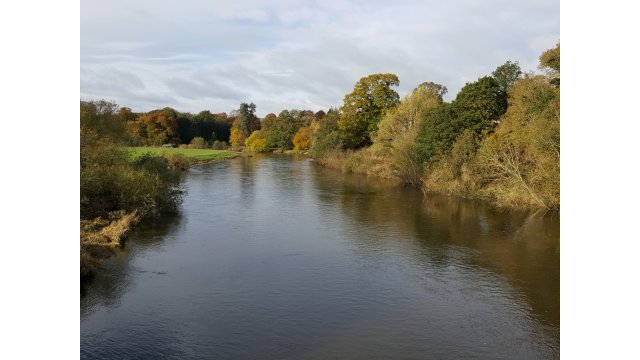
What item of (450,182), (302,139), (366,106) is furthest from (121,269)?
(302,139)

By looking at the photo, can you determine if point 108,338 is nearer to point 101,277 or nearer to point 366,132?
point 101,277

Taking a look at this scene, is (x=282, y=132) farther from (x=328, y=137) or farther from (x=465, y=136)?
(x=465, y=136)

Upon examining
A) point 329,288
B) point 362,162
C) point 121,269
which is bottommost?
point 329,288

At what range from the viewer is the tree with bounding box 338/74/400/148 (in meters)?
55.2

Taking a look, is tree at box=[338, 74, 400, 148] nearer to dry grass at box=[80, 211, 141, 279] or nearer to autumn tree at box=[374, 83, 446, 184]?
autumn tree at box=[374, 83, 446, 184]

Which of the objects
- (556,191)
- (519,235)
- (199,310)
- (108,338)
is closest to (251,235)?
(199,310)

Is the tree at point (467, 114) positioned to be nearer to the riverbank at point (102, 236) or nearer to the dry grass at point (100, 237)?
the riverbank at point (102, 236)

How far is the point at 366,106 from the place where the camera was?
56406 mm

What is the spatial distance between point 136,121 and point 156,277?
7204 centimetres

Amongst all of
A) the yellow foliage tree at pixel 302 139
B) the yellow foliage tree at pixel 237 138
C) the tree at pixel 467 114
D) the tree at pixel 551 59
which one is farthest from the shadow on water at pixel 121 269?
the yellow foliage tree at pixel 237 138

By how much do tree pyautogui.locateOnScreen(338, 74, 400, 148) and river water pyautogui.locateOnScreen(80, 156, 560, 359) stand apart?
2874 centimetres

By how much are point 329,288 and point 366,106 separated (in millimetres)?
42338

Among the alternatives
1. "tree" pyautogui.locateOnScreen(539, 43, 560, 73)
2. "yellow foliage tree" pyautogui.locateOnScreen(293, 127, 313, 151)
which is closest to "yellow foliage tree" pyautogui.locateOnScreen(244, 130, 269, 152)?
"yellow foliage tree" pyautogui.locateOnScreen(293, 127, 313, 151)

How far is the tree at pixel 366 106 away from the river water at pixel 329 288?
28.7 m
